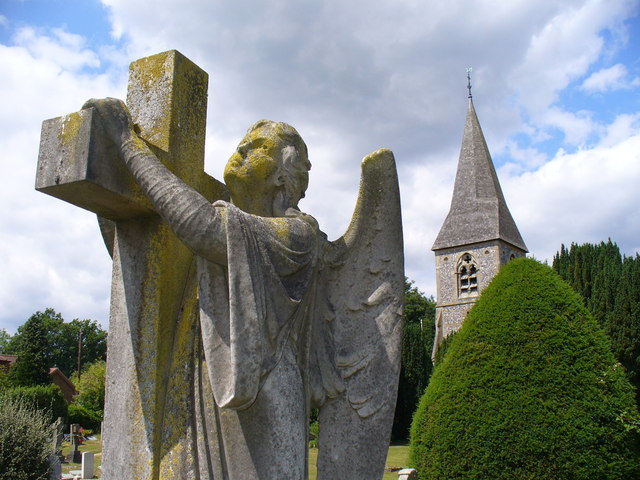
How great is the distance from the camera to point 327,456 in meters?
2.79

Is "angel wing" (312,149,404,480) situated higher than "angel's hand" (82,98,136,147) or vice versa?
"angel's hand" (82,98,136,147)

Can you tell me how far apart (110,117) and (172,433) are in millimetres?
1281

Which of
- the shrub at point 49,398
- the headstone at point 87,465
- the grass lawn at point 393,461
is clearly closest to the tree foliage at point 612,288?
the grass lawn at point 393,461

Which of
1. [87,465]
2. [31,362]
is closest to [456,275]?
[31,362]

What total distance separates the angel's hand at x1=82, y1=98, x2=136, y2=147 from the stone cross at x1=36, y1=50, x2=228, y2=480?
0.04 m

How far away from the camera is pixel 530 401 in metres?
9.80

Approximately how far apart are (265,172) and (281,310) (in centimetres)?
64

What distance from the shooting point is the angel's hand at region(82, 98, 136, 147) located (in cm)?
241

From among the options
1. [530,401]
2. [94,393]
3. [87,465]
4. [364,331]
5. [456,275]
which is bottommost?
[87,465]

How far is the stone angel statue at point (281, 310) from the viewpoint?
232cm

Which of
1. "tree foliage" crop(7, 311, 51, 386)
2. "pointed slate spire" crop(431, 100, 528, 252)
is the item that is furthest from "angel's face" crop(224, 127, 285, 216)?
"pointed slate spire" crop(431, 100, 528, 252)

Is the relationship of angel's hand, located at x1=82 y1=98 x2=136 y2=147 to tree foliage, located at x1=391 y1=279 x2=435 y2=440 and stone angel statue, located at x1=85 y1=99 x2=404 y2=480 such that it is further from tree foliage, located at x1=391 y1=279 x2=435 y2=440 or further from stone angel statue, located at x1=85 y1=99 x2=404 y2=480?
tree foliage, located at x1=391 y1=279 x2=435 y2=440

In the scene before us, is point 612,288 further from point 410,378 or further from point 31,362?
point 31,362

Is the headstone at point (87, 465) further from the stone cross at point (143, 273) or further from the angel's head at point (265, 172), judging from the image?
the angel's head at point (265, 172)
